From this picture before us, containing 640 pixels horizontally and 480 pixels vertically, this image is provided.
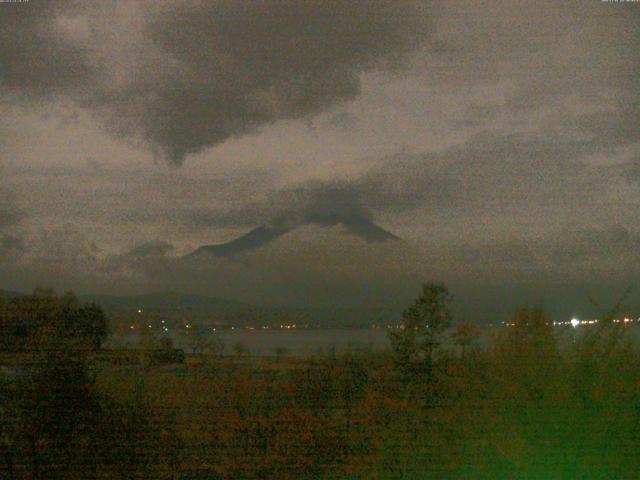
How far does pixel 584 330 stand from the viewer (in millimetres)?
5227

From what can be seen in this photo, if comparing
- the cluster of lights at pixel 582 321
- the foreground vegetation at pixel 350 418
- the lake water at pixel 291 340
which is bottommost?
the foreground vegetation at pixel 350 418

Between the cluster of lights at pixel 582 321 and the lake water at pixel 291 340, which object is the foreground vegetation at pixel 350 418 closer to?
the cluster of lights at pixel 582 321

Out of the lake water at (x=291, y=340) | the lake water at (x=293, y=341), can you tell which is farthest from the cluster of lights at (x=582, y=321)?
the lake water at (x=293, y=341)

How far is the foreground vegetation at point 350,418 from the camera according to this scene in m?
4.58

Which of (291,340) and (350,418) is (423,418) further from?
(291,340)

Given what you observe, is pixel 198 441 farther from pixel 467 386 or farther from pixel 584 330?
pixel 584 330

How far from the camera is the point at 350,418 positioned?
20.4 feet

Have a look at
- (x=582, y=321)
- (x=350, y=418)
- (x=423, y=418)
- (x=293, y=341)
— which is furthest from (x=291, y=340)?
(x=582, y=321)

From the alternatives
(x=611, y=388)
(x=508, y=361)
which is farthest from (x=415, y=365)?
(x=611, y=388)

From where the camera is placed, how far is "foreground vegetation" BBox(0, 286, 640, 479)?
4578 millimetres

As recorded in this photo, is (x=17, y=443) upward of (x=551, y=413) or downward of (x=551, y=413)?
downward

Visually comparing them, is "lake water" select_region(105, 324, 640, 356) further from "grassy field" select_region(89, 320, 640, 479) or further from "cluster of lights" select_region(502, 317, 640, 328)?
"cluster of lights" select_region(502, 317, 640, 328)

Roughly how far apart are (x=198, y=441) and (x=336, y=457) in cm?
124

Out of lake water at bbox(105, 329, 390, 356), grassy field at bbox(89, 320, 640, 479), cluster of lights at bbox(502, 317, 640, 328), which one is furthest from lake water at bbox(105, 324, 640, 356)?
cluster of lights at bbox(502, 317, 640, 328)
